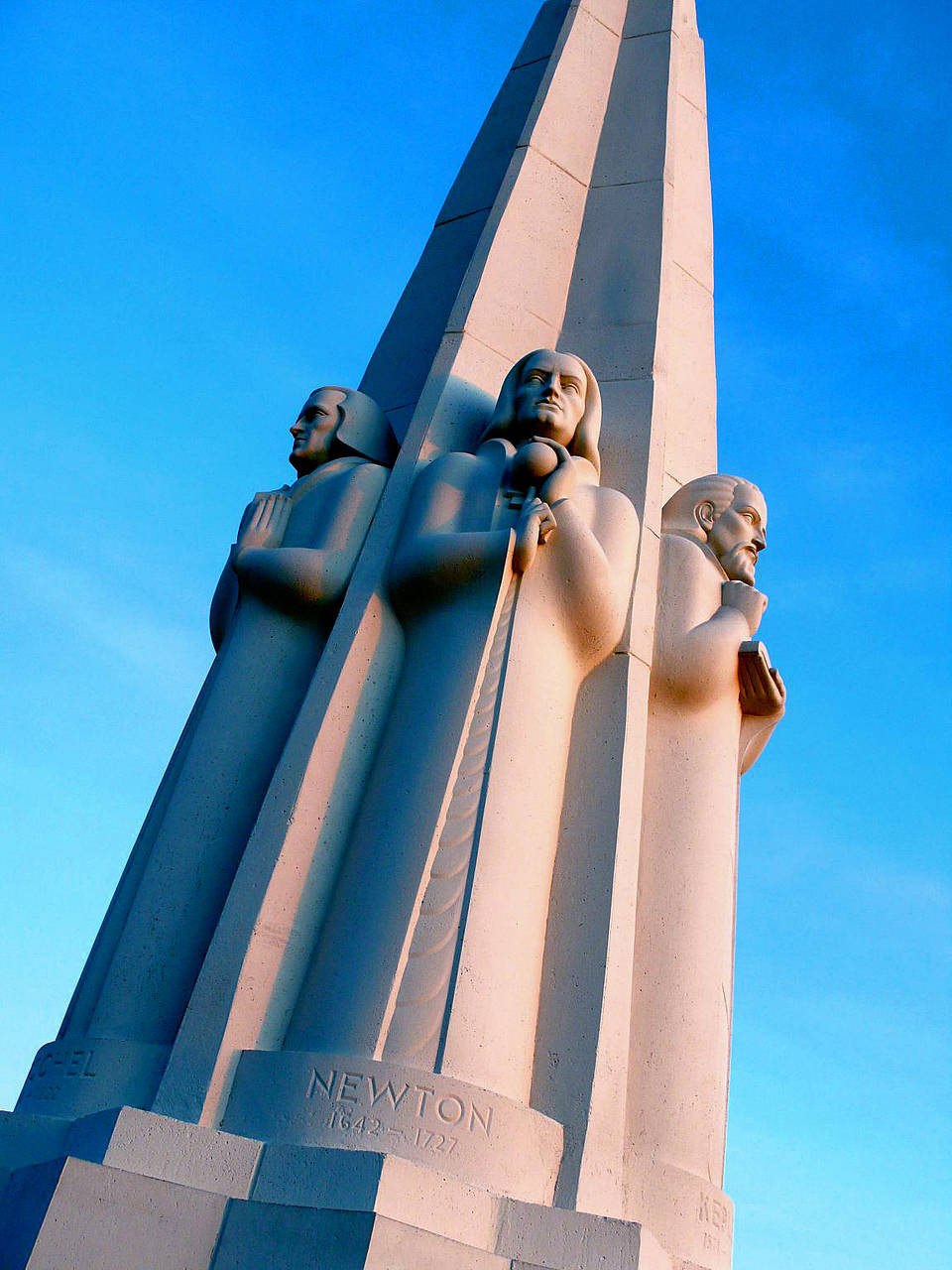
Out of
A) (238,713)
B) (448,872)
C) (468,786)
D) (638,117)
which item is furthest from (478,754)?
(638,117)

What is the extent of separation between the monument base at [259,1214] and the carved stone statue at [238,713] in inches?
39.3

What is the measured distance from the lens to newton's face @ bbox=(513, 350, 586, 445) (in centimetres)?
643

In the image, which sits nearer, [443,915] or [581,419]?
[443,915]

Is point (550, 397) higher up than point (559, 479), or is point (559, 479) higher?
point (550, 397)

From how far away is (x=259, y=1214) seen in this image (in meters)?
3.97

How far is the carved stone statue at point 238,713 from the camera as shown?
525 centimetres

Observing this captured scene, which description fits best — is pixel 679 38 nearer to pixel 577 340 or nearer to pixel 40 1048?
pixel 577 340

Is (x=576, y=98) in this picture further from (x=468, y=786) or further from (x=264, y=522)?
(x=468, y=786)

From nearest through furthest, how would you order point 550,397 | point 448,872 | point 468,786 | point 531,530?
point 448,872 → point 468,786 → point 531,530 → point 550,397

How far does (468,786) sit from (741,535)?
264 cm

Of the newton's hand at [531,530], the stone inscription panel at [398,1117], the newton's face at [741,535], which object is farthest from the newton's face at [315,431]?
the stone inscription panel at [398,1117]

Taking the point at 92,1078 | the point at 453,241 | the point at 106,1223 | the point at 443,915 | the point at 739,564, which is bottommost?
the point at 106,1223

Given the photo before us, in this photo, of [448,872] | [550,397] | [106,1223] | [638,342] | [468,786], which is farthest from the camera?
[638,342]

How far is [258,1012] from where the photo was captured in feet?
15.5
